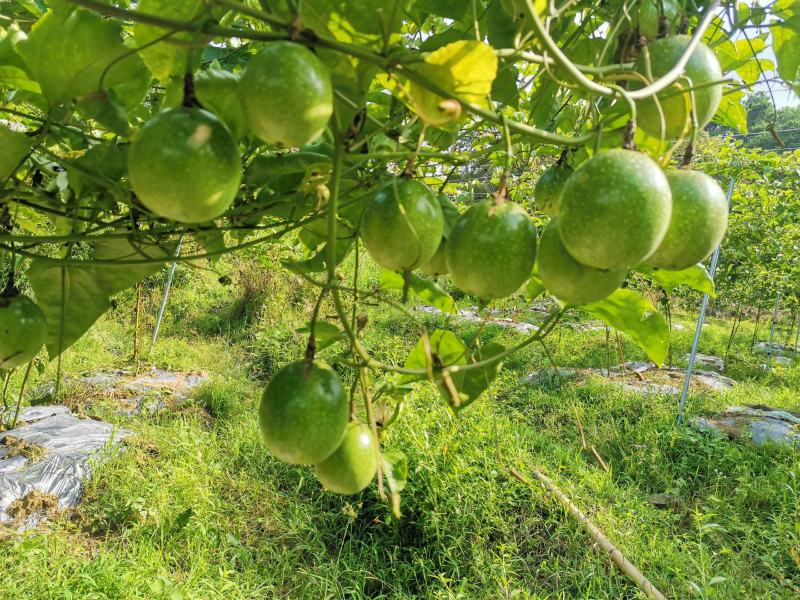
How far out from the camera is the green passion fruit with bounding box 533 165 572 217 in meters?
0.96

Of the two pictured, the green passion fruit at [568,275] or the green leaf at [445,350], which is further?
the green leaf at [445,350]

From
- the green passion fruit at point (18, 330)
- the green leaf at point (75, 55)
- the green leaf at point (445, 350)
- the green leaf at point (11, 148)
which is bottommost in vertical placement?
the green leaf at point (445, 350)

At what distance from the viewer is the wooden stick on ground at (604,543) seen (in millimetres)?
3145

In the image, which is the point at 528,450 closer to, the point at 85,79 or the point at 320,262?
the point at 320,262

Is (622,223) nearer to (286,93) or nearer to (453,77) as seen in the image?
(453,77)

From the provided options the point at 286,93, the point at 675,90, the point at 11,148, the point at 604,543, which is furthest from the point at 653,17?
the point at 604,543

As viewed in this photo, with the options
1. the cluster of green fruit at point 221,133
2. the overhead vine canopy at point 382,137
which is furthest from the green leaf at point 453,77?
the cluster of green fruit at point 221,133

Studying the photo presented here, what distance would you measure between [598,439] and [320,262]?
15.7 feet

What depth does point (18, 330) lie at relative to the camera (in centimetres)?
103

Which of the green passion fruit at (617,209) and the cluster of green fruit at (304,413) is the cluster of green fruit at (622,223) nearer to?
the green passion fruit at (617,209)

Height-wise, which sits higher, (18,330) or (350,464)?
(18,330)

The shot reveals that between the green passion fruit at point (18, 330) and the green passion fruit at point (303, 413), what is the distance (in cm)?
53

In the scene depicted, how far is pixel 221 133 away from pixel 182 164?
0.20ft

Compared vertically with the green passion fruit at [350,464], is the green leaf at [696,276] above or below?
above
